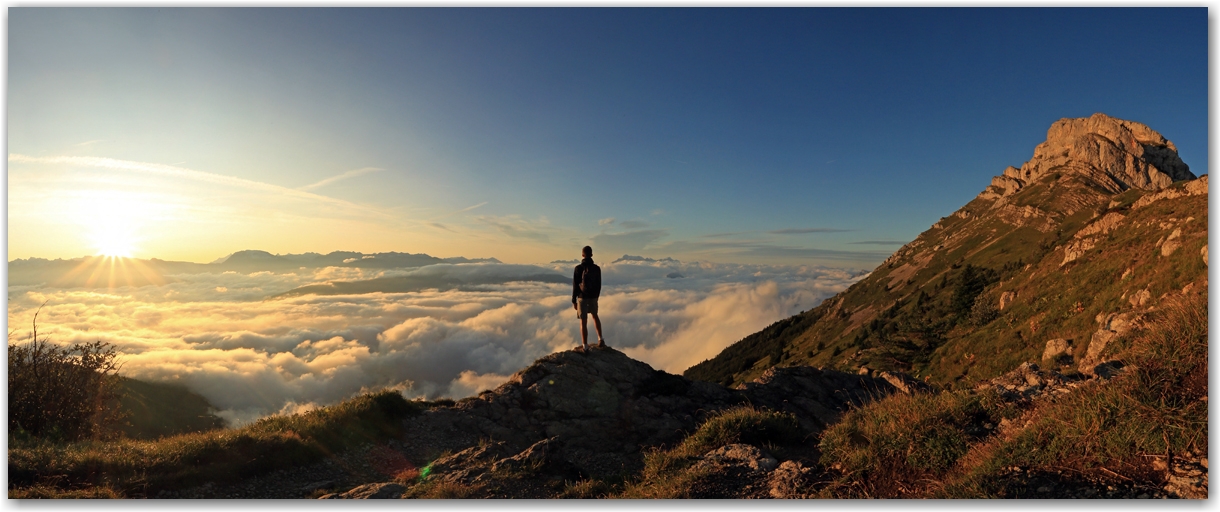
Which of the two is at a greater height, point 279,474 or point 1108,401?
point 1108,401

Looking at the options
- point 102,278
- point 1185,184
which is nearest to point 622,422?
point 102,278

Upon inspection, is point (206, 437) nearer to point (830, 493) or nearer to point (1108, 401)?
point (830, 493)

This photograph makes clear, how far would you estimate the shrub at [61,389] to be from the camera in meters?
13.8

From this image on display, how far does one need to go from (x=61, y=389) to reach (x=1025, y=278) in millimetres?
89978

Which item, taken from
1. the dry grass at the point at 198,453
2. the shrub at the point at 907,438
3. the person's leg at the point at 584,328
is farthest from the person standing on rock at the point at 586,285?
the shrub at the point at 907,438

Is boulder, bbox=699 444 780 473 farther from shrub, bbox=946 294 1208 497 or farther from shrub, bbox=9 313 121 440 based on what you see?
shrub, bbox=9 313 121 440

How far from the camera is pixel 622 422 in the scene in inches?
633

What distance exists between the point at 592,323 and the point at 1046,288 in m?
59.6

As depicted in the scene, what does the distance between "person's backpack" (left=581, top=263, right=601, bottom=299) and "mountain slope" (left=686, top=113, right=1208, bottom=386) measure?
14247 mm

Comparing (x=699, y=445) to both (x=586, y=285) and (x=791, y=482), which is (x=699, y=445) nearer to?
A: (x=791, y=482)

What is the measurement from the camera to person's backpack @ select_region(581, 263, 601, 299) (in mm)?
15133

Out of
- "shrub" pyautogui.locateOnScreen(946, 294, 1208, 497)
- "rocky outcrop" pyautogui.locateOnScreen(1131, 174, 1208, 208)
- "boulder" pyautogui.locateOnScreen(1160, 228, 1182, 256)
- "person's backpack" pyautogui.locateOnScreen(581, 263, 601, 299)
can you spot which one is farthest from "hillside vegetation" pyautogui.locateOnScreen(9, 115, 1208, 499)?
"rocky outcrop" pyautogui.locateOnScreen(1131, 174, 1208, 208)

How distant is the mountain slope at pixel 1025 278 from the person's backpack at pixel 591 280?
14247 millimetres

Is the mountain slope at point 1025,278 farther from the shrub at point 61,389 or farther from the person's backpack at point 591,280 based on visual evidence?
the shrub at point 61,389
